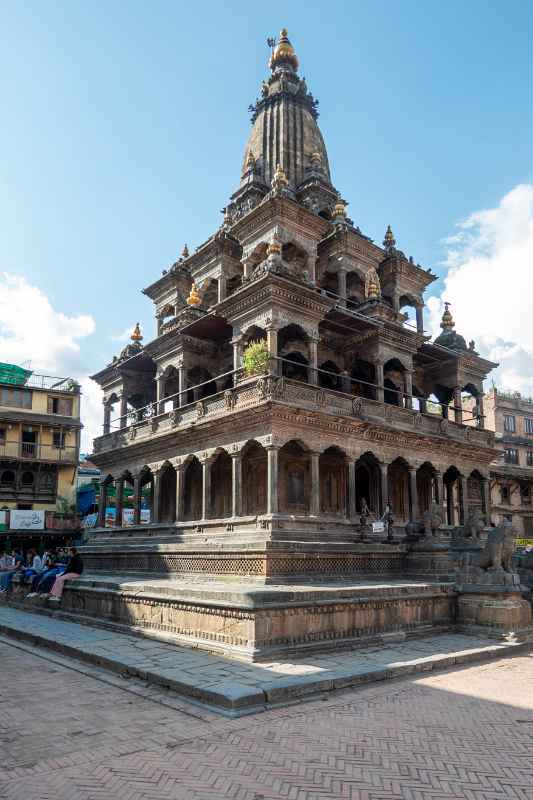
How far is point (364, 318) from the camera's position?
89.0 ft

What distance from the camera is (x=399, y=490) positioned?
29.6 meters

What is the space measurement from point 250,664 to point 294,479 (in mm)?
15539

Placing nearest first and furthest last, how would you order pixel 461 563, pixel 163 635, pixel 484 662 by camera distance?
pixel 484 662, pixel 163 635, pixel 461 563

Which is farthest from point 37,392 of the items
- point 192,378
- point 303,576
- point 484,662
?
point 484,662

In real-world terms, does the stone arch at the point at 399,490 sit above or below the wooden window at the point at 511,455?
below

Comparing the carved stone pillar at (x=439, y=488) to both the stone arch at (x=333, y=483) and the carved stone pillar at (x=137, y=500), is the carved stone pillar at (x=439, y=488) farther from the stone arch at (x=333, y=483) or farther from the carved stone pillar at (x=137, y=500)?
the carved stone pillar at (x=137, y=500)

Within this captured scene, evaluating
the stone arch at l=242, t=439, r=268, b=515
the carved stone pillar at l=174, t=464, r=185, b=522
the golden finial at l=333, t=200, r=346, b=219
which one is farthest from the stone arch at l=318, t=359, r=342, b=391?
the golden finial at l=333, t=200, r=346, b=219

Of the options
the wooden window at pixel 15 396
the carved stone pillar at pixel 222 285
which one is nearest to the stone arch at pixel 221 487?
the carved stone pillar at pixel 222 285

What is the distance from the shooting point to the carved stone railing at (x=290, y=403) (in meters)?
22.1

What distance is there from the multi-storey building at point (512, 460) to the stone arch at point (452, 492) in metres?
17.6

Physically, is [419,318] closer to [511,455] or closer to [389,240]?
[389,240]

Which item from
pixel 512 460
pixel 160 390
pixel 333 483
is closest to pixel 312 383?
pixel 333 483

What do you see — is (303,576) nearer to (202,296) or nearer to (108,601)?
(108,601)

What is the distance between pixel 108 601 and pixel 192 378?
56.4ft
